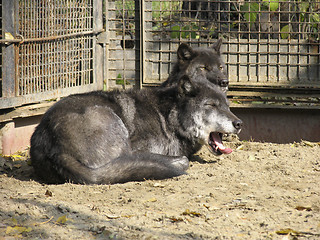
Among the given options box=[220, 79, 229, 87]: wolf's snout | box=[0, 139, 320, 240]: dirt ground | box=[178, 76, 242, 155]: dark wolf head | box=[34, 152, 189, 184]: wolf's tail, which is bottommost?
box=[0, 139, 320, 240]: dirt ground

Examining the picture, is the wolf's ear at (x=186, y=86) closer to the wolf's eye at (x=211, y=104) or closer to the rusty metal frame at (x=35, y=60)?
the wolf's eye at (x=211, y=104)

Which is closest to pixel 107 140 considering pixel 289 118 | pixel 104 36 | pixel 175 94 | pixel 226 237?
pixel 175 94

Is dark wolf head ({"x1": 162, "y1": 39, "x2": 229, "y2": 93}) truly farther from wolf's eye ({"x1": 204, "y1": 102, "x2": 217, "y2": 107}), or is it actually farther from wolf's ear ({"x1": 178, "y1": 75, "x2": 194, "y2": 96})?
wolf's eye ({"x1": 204, "y1": 102, "x2": 217, "y2": 107})

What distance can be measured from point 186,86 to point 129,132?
93 centimetres

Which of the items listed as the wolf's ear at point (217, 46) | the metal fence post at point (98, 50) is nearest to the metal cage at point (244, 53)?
the metal fence post at point (98, 50)

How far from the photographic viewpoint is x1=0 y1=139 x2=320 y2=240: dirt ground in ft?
12.8

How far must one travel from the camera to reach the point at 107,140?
18.4 ft

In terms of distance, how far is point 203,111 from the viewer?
6.31 meters

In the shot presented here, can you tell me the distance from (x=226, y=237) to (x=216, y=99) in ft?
9.12

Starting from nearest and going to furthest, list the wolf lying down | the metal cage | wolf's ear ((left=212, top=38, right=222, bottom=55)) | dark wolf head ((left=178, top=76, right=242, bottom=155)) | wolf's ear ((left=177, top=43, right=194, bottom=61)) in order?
the wolf lying down, dark wolf head ((left=178, top=76, right=242, bottom=155)), wolf's ear ((left=177, top=43, right=194, bottom=61)), wolf's ear ((left=212, top=38, right=222, bottom=55)), the metal cage

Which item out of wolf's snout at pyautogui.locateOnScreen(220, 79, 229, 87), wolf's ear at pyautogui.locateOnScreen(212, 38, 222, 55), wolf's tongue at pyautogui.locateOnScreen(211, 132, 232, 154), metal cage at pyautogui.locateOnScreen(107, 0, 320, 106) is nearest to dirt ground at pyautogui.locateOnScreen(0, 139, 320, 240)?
wolf's tongue at pyautogui.locateOnScreen(211, 132, 232, 154)

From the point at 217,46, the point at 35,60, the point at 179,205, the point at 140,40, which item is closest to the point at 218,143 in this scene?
the point at 217,46

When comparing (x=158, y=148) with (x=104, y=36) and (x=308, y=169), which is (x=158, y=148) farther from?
(x=104, y=36)

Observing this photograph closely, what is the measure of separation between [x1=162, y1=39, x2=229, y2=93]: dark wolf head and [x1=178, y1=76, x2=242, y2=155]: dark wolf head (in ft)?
2.96
